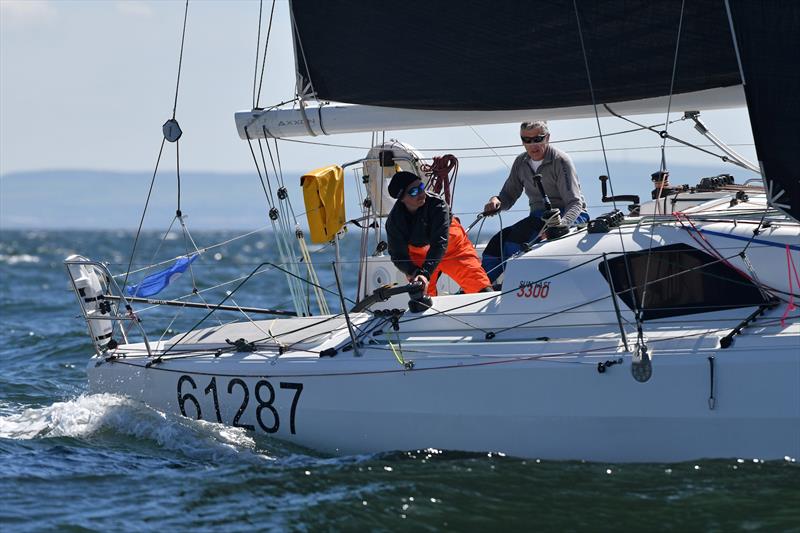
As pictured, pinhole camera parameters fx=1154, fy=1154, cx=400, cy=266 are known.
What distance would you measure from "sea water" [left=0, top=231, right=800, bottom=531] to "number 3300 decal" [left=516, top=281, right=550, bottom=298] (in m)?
0.93

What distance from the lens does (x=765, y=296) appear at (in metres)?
5.80

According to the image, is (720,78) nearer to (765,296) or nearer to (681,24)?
(681,24)

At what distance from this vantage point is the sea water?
5070 millimetres

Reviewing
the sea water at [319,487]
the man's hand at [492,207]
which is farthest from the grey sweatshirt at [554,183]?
the sea water at [319,487]

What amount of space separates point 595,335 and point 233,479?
199cm

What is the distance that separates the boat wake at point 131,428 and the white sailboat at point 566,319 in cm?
10

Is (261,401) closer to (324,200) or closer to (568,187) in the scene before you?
(324,200)

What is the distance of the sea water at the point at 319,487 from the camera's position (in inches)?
200

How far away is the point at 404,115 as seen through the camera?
22.8 feet

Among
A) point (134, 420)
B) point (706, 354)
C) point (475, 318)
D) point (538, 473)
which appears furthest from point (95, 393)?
point (706, 354)

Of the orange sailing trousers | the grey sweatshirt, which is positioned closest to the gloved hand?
the grey sweatshirt

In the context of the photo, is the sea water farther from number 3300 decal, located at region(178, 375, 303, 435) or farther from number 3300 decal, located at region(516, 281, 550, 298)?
number 3300 decal, located at region(516, 281, 550, 298)

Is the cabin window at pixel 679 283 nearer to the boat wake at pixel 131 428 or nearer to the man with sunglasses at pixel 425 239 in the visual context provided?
the man with sunglasses at pixel 425 239

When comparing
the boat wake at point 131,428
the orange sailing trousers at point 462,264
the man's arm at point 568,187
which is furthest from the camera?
the man's arm at point 568,187
